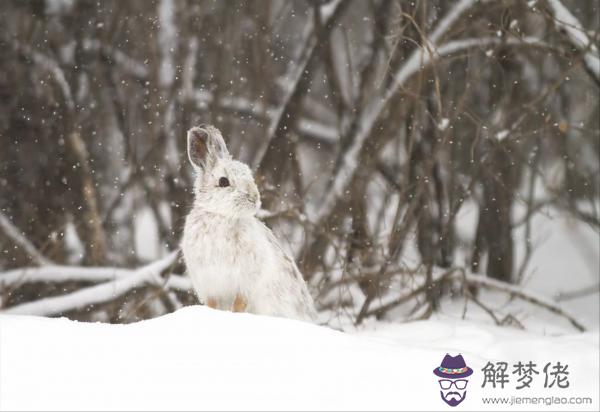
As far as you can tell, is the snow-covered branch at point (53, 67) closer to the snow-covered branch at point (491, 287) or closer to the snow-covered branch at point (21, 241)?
the snow-covered branch at point (21, 241)

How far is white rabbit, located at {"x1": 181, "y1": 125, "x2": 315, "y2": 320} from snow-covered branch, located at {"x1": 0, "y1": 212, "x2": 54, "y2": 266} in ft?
10.5

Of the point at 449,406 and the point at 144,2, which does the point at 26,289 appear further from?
the point at 449,406

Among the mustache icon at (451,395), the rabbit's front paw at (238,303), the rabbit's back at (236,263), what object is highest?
the rabbit's back at (236,263)

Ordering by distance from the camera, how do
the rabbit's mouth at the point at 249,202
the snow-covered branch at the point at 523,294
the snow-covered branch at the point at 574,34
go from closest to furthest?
the rabbit's mouth at the point at 249,202, the snow-covered branch at the point at 574,34, the snow-covered branch at the point at 523,294

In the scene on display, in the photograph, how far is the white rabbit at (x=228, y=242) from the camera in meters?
3.32

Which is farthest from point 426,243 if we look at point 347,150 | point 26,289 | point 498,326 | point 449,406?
point 449,406

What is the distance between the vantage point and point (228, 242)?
3373mm

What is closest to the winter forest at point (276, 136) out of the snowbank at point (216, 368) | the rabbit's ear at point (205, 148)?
the rabbit's ear at point (205, 148)

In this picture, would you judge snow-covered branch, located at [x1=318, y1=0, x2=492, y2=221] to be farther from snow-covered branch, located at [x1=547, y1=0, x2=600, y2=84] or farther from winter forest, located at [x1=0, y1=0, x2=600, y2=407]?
snow-covered branch, located at [x1=547, y1=0, x2=600, y2=84]

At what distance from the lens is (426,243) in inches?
264

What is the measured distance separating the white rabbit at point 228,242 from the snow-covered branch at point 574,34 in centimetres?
316

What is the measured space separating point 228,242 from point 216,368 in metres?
0.93

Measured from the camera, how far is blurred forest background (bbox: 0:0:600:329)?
6141 mm

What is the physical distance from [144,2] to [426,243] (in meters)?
3.61
